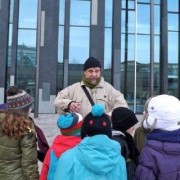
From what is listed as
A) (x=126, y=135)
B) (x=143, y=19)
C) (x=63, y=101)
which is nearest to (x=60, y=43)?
(x=143, y=19)

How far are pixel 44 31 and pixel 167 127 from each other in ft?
48.8

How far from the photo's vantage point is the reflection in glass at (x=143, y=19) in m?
18.6

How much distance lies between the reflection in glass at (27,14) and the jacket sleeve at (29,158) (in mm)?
15315

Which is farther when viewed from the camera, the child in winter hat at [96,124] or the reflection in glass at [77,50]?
the reflection in glass at [77,50]

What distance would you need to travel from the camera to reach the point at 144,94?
1847 cm

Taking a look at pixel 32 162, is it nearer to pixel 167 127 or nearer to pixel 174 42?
pixel 167 127

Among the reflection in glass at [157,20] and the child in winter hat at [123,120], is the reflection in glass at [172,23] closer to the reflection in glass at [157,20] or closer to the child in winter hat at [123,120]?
the reflection in glass at [157,20]

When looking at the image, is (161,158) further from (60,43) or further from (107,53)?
(107,53)

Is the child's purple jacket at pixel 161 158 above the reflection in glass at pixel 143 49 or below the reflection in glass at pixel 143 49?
below

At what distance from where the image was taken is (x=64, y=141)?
2.68m

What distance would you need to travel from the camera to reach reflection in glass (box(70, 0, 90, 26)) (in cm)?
1797

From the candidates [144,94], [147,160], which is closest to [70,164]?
[147,160]

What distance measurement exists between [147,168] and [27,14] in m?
16.2

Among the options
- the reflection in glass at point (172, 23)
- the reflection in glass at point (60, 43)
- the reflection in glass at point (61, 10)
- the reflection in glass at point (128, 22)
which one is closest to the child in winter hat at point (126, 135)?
the reflection in glass at point (60, 43)
